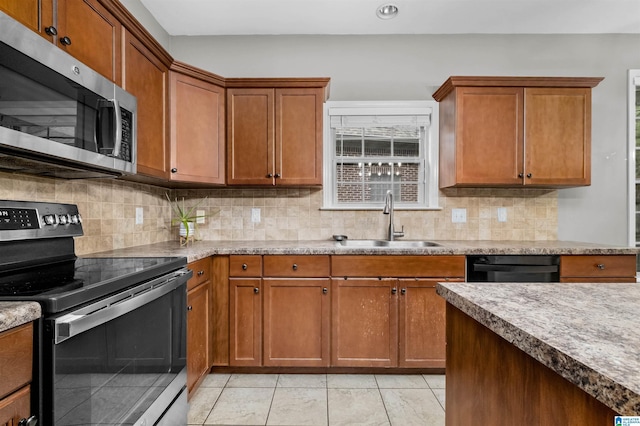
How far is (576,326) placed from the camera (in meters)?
0.69

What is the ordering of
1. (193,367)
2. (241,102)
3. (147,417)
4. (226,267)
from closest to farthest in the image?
(147,417)
(193,367)
(226,267)
(241,102)

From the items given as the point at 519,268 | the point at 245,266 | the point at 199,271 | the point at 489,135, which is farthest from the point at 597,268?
the point at 199,271

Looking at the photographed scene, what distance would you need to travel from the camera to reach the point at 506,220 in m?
3.01

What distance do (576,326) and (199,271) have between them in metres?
1.93

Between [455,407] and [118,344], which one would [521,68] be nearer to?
[455,407]

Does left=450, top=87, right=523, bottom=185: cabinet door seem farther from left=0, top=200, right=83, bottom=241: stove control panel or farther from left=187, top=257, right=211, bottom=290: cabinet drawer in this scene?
left=0, top=200, right=83, bottom=241: stove control panel

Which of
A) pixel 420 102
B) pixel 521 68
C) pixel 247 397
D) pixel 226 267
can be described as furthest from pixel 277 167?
pixel 521 68

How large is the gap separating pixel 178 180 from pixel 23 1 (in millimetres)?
1310

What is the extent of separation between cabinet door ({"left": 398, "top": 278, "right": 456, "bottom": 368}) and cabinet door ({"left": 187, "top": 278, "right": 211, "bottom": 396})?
1.31 m

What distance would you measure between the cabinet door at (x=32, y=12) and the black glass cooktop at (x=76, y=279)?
922mm

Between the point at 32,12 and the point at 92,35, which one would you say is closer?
the point at 32,12

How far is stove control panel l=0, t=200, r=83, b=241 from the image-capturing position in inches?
55.2

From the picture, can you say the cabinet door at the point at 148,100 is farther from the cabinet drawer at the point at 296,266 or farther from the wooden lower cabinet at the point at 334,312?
the cabinet drawer at the point at 296,266

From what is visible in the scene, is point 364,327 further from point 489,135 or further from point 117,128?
point 117,128
